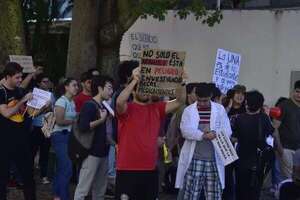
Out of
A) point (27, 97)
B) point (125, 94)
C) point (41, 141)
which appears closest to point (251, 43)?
point (41, 141)

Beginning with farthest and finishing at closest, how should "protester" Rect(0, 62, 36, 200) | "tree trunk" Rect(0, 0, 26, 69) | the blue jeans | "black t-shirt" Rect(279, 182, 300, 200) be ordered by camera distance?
"tree trunk" Rect(0, 0, 26, 69), the blue jeans, "protester" Rect(0, 62, 36, 200), "black t-shirt" Rect(279, 182, 300, 200)

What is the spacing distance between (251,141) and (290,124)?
1428mm

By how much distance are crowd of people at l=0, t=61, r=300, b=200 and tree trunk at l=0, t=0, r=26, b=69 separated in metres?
2.89

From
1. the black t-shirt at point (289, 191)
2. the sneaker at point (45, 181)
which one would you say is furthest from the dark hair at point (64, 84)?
the black t-shirt at point (289, 191)

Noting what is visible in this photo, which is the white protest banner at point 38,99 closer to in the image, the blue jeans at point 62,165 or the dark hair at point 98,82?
the blue jeans at point 62,165

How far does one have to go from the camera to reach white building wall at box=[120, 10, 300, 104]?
1420cm

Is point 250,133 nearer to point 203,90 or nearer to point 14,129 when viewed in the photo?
point 203,90

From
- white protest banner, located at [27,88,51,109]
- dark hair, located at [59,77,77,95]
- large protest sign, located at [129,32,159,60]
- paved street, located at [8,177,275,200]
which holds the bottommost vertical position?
paved street, located at [8,177,275,200]

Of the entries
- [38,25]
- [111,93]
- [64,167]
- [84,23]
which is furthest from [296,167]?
[38,25]

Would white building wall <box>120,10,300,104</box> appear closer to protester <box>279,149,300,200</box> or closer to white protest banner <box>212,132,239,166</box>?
protester <box>279,149,300,200</box>

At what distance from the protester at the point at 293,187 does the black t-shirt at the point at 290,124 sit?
175 centimetres

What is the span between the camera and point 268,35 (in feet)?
47.4

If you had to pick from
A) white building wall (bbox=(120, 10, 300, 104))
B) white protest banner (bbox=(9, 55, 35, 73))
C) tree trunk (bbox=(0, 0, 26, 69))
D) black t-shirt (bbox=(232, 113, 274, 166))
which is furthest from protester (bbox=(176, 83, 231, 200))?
white building wall (bbox=(120, 10, 300, 104))

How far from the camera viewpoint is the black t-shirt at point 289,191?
8.23 m
